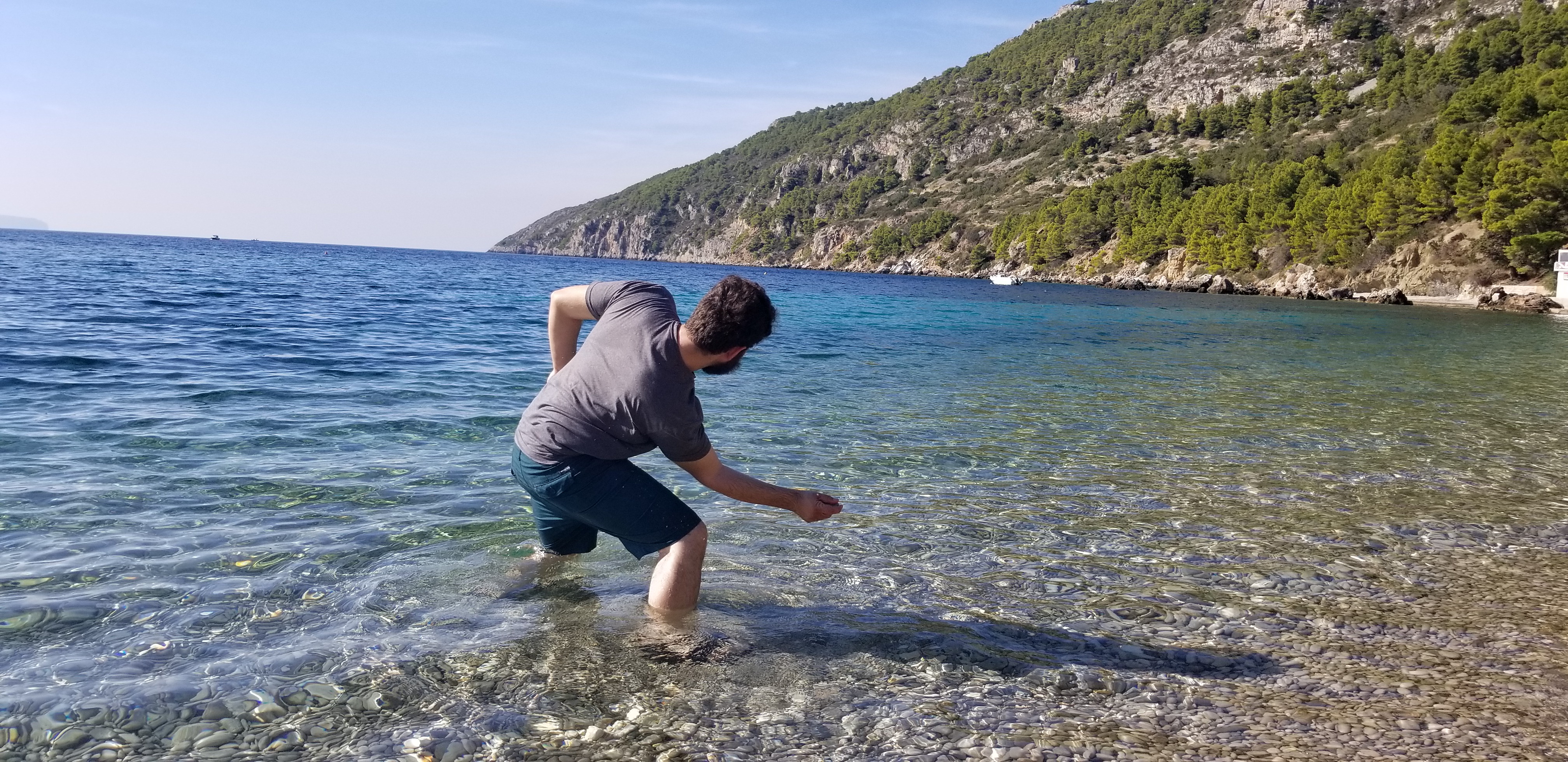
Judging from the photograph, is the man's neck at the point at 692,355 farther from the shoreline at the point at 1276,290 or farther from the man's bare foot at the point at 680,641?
the shoreline at the point at 1276,290

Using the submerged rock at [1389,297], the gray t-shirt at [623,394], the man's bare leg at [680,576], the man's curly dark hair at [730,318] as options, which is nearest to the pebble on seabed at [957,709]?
the man's bare leg at [680,576]

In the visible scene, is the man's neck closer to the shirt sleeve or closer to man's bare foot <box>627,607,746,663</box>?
the shirt sleeve

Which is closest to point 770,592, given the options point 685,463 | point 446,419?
point 685,463

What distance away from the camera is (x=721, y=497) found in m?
7.59

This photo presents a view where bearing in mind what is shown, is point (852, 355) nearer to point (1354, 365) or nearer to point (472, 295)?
point (1354, 365)

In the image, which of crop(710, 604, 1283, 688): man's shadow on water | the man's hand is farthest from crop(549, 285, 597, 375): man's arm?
crop(710, 604, 1283, 688): man's shadow on water

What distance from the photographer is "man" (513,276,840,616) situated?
3.75 m

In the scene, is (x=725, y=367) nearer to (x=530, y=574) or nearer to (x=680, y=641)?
(x=680, y=641)

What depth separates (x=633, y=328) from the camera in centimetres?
394

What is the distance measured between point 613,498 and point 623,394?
2.00 ft

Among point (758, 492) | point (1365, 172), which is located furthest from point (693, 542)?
point (1365, 172)

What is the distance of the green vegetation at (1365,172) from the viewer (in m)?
56.5

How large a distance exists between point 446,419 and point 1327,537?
8.97m

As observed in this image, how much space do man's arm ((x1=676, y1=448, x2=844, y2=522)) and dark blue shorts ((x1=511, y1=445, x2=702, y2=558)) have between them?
30 centimetres
